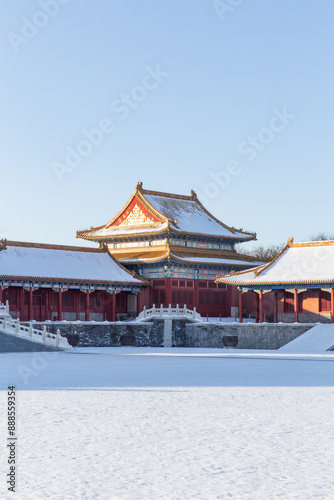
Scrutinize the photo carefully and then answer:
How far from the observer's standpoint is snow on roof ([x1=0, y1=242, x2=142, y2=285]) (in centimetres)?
5150

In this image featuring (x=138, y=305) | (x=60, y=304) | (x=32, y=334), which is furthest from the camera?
(x=138, y=305)

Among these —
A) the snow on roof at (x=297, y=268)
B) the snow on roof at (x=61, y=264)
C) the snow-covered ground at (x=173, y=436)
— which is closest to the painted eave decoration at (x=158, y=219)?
the snow on roof at (x=61, y=264)

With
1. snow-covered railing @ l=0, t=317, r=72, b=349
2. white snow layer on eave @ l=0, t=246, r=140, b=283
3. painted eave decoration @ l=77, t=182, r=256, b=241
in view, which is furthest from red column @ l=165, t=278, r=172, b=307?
snow-covered railing @ l=0, t=317, r=72, b=349

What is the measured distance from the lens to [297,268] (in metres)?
51.9

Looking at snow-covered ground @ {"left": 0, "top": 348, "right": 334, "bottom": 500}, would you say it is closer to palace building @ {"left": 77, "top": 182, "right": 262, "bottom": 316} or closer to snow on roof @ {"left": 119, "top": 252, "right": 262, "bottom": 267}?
snow on roof @ {"left": 119, "top": 252, "right": 262, "bottom": 267}

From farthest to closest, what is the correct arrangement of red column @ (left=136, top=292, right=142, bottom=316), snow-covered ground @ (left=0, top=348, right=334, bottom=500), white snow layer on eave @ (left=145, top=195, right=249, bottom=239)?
white snow layer on eave @ (left=145, top=195, right=249, bottom=239), red column @ (left=136, top=292, right=142, bottom=316), snow-covered ground @ (left=0, top=348, right=334, bottom=500)

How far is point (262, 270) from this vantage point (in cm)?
5319

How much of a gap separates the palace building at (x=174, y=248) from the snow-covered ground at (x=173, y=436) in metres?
30.2

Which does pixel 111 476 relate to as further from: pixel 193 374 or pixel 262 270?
pixel 262 270

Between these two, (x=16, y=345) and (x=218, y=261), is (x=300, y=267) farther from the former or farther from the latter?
(x=16, y=345)

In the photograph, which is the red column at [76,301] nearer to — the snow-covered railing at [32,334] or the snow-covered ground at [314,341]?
the snow-covered railing at [32,334]

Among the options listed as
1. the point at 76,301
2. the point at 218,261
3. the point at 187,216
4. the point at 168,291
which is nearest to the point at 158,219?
the point at 187,216

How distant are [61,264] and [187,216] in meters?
13.8

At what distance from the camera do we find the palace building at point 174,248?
58.2m
